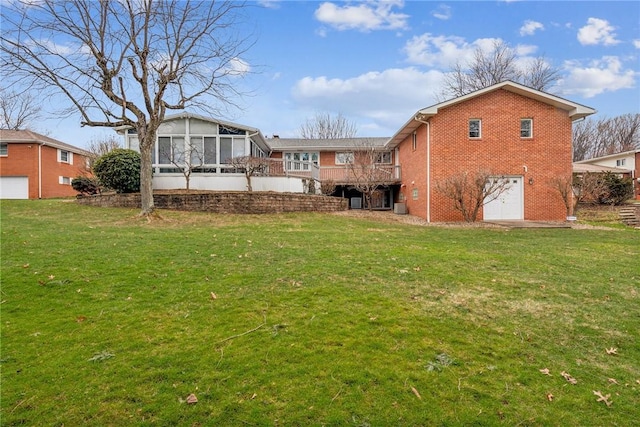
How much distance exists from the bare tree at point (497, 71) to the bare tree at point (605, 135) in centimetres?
1723

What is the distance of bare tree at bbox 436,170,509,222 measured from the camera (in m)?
14.5

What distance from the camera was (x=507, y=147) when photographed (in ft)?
51.6

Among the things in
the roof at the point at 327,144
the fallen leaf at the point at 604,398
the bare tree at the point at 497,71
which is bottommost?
the fallen leaf at the point at 604,398

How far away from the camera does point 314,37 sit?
1452cm

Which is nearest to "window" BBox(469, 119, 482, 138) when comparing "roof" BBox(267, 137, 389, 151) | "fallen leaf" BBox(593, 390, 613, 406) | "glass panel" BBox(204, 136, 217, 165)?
"roof" BBox(267, 137, 389, 151)

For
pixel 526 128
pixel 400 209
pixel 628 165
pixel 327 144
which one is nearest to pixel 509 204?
pixel 526 128

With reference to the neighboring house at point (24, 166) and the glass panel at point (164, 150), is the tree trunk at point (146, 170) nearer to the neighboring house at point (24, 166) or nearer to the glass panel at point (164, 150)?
the glass panel at point (164, 150)

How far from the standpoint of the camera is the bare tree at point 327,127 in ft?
136

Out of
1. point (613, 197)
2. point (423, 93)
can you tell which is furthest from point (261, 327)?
point (423, 93)

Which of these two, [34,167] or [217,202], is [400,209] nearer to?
[217,202]

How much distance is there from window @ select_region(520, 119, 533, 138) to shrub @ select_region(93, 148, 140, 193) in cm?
1727

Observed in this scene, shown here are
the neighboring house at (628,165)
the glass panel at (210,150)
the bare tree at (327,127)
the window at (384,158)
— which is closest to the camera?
the glass panel at (210,150)

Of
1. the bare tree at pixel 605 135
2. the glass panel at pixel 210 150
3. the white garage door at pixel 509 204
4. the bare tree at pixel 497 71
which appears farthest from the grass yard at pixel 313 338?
the bare tree at pixel 605 135

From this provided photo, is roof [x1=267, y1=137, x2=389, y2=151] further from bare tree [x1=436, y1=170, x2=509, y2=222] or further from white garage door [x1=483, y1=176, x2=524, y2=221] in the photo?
white garage door [x1=483, y1=176, x2=524, y2=221]
